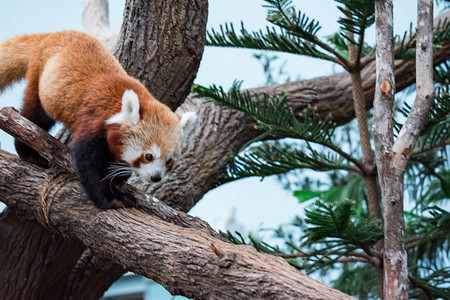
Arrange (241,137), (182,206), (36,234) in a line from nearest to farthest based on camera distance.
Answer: (36,234), (182,206), (241,137)

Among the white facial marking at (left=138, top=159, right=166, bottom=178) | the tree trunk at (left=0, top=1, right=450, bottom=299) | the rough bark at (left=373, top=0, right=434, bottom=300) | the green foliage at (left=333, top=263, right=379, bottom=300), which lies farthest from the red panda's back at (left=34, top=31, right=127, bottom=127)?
the green foliage at (left=333, top=263, right=379, bottom=300)

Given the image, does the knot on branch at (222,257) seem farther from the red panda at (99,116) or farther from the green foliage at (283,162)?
the green foliage at (283,162)

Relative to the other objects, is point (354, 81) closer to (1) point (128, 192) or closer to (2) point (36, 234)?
(1) point (128, 192)

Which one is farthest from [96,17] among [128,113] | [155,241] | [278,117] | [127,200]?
[155,241]

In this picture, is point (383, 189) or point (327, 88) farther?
point (327, 88)

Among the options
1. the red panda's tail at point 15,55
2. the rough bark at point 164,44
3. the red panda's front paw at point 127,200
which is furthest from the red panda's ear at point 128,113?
the red panda's tail at point 15,55

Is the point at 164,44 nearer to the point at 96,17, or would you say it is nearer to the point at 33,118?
the point at 33,118

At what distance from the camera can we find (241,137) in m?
2.67

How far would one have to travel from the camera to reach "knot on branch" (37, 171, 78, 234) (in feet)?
5.77

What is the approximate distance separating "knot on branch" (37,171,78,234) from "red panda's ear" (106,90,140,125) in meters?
0.27

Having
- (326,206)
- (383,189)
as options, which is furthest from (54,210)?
(383,189)

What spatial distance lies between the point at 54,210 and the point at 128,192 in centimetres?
26

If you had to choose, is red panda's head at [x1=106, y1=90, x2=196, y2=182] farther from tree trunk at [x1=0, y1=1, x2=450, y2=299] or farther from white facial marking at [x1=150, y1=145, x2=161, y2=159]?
tree trunk at [x1=0, y1=1, x2=450, y2=299]

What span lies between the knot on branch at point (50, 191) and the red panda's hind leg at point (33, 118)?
0.59ft
